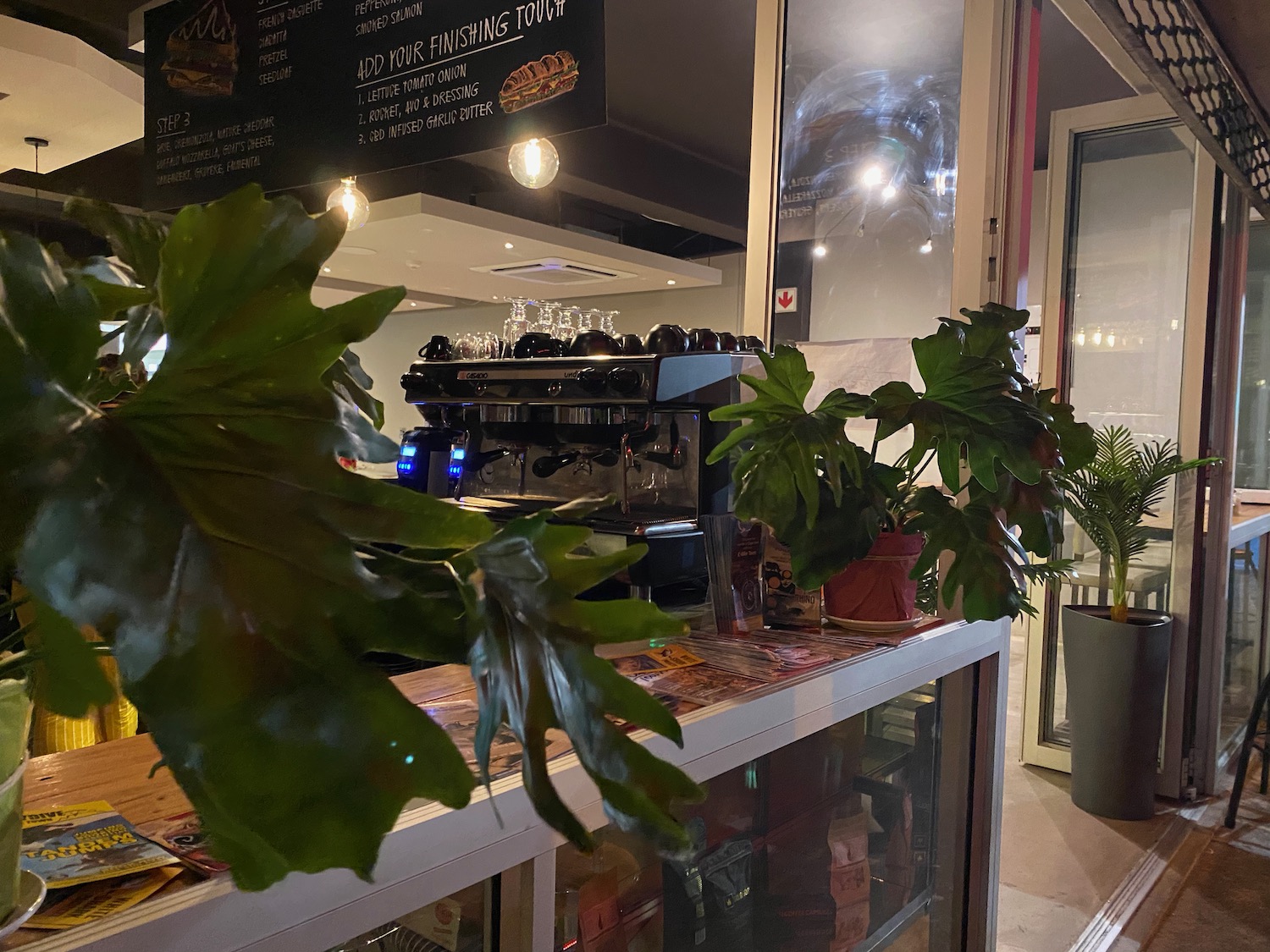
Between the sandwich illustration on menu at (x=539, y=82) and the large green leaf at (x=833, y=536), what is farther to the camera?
the sandwich illustration on menu at (x=539, y=82)

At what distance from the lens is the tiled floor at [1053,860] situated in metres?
2.82

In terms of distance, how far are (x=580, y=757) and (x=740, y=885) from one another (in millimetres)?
1190

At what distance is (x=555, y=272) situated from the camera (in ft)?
24.5

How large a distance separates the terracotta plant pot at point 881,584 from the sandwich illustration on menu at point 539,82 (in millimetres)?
1223

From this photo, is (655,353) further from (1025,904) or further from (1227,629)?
(1227,629)

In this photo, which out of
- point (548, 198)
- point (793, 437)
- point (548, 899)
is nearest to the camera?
point (548, 899)

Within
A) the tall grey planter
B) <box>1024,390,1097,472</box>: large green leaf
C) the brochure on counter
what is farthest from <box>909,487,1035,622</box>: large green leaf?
the tall grey planter

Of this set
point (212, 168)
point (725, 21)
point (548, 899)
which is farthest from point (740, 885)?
point (725, 21)

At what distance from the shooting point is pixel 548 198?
23.8 ft

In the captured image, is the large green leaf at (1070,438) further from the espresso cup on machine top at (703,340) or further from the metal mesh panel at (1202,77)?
the metal mesh panel at (1202,77)

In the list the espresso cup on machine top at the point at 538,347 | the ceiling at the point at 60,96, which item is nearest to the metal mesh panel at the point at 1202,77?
the espresso cup on machine top at the point at 538,347

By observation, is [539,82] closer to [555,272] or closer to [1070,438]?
[1070,438]

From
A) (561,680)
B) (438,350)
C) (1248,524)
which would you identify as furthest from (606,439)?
(1248,524)

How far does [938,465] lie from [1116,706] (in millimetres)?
2582
